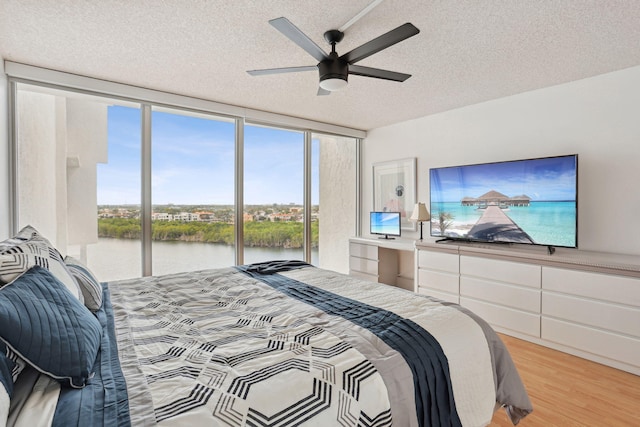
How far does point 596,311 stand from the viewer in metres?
2.58

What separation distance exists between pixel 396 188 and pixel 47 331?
4377mm

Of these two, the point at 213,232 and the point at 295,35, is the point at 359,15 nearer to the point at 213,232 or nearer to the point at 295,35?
the point at 295,35

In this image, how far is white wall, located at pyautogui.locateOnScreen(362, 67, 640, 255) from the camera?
2811 millimetres

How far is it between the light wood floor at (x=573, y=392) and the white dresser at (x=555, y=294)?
0.17 metres

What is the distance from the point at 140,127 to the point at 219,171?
0.96 metres

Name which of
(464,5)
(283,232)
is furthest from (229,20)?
(283,232)

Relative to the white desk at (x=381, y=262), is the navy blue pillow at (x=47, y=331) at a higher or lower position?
higher

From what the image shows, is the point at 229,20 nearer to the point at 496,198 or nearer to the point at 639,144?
the point at 496,198

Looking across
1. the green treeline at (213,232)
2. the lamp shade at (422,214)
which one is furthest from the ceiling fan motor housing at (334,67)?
the green treeline at (213,232)

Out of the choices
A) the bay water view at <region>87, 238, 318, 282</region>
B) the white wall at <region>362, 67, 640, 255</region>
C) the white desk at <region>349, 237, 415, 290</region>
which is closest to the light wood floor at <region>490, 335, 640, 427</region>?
the white wall at <region>362, 67, 640, 255</region>

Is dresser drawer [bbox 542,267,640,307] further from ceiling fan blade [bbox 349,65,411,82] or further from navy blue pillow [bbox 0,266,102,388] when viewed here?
navy blue pillow [bbox 0,266,102,388]

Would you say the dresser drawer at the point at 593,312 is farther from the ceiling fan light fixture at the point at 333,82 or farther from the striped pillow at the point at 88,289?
the striped pillow at the point at 88,289

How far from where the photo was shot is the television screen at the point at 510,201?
298 centimetres

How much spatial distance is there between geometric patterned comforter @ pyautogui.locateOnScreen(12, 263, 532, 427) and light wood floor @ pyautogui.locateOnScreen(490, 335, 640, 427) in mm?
453
